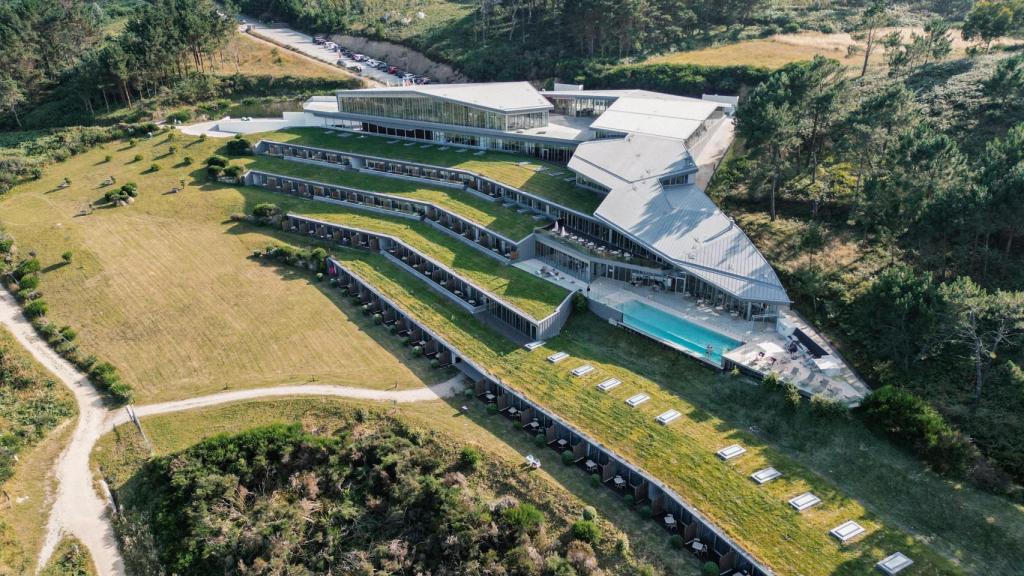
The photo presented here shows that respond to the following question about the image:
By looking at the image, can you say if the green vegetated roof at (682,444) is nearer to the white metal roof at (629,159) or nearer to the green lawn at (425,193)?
the green lawn at (425,193)

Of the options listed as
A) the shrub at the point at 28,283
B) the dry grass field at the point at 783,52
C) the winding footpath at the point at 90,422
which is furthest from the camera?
the dry grass field at the point at 783,52

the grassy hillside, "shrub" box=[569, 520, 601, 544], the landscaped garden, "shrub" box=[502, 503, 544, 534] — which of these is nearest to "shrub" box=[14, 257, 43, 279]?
the grassy hillside

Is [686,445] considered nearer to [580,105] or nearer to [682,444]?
[682,444]

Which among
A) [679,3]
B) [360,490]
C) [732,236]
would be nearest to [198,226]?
[360,490]

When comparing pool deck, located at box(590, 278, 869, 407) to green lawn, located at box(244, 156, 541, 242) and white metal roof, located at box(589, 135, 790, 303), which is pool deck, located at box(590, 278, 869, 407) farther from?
green lawn, located at box(244, 156, 541, 242)

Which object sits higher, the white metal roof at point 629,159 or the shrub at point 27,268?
the white metal roof at point 629,159

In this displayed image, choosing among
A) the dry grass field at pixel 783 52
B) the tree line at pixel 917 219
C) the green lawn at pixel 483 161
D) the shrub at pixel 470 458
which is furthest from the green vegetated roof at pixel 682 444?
the dry grass field at pixel 783 52

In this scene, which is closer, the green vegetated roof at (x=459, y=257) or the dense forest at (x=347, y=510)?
the dense forest at (x=347, y=510)
